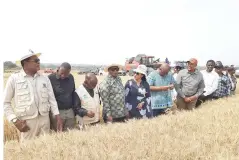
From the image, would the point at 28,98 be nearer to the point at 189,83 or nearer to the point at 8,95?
the point at 8,95

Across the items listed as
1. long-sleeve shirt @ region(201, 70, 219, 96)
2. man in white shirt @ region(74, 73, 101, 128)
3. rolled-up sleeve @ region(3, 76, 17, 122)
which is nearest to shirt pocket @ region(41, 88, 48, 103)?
rolled-up sleeve @ region(3, 76, 17, 122)

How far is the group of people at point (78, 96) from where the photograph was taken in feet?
16.0

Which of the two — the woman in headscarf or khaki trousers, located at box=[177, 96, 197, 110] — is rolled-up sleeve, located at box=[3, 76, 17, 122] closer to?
the woman in headscarf

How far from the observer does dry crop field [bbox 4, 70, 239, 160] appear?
295cm

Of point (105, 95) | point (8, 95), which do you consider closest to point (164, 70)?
point (105, 95)

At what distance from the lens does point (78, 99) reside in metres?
5.67

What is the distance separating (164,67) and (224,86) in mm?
3042

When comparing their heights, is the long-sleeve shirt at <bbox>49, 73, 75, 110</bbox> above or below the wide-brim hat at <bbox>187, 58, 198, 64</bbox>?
below

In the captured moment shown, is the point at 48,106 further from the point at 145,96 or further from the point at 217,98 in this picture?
the point at 217,98

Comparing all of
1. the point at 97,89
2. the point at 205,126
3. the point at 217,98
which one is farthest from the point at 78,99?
the point at 217,98

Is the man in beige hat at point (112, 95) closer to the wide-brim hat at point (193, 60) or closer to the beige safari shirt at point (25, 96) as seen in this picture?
the beige safari shirt at point (25, 96)

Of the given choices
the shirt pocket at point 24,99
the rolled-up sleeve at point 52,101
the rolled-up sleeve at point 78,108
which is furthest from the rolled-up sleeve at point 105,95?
the shirt pocket at point 24,99

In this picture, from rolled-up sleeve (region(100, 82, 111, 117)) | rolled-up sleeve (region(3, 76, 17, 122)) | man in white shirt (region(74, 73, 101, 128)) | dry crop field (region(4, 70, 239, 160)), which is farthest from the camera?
rolled-up sleeve (region(100, 82, 111, 117))

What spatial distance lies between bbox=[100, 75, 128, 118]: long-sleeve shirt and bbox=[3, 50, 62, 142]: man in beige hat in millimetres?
1164
